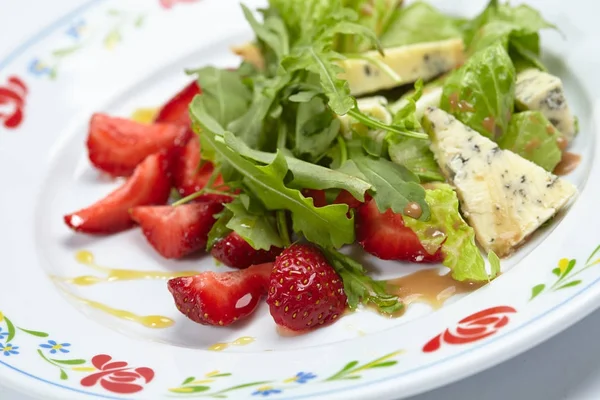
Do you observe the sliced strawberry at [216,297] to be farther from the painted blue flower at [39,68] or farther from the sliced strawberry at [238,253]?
the painted blue flower at [39,68]

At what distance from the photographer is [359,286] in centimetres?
270

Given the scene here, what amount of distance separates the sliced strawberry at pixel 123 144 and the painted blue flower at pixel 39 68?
67 centimetres

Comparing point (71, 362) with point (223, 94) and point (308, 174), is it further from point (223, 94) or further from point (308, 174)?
point (223, 94)

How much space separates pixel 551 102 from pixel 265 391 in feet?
5.75

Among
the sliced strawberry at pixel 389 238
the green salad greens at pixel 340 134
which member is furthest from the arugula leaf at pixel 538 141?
the sliced strawberry at pixel 389 238

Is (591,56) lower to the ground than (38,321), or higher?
higher

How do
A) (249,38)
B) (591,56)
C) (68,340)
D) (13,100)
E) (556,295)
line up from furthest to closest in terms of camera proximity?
1. (249,38)
2. (13,100)
3. (591,56)
4. (68,340)
5. (556,295)

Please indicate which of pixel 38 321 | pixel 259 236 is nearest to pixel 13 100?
pixel 38 321

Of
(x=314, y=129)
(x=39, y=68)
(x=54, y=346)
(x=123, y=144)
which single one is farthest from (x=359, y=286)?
(x=39, y=68)

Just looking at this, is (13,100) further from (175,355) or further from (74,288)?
(175,355)

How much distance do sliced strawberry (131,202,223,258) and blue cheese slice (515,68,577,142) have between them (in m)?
1.38

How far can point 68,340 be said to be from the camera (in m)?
2.70

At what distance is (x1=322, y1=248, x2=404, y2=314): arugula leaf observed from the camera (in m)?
2.62

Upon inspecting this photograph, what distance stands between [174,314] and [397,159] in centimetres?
107
